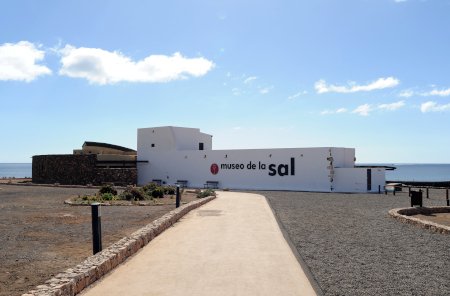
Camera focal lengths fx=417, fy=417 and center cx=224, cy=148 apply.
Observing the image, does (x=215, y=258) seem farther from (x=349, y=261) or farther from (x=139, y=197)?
(x=139, y=197)

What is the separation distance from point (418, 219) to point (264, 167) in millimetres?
21259

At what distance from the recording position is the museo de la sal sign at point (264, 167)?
1321 inches

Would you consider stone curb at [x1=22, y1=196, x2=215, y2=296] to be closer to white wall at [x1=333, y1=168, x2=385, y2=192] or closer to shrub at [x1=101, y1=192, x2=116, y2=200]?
shrub at [x1=101, y1=192, x2=116, y2=200]

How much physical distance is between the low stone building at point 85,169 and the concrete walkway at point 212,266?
90.9 ft

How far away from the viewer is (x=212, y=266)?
25.6ft

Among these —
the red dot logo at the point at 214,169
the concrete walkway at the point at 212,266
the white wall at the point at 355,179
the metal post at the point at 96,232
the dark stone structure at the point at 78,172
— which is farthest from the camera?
the dark stone structure at the point at 78,172

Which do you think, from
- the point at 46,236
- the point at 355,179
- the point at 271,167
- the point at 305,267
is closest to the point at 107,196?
the point at 46,236

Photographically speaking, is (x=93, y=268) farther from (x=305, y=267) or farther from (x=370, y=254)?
(x=370, y=254)

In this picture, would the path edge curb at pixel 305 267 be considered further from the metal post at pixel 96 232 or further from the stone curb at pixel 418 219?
the stone curb at pixel 418 219

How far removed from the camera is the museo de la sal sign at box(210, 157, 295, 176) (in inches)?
1321

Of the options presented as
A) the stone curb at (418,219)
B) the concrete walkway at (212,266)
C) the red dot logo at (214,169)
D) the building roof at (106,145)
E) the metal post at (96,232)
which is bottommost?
the concrete walkway at (212,266)

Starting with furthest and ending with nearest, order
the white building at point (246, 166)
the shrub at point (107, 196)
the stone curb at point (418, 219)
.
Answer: the white building at point (246, 166) < the shrub at point (107, 196) < the stone curb at point (418, 219)

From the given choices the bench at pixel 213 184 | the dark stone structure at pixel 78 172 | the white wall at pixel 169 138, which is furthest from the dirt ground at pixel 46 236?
the white wall at pixel 169 138

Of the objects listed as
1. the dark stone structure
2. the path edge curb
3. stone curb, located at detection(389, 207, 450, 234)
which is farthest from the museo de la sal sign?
the path edge curb
